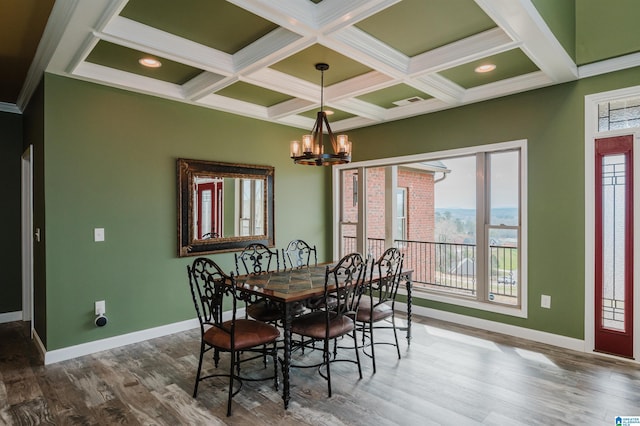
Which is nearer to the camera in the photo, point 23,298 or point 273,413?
point 273,413

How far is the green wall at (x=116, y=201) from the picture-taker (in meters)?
3.46

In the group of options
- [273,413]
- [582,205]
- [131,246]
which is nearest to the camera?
[273,413]

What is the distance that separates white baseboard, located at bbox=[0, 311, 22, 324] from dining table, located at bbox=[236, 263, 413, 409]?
11.5ft

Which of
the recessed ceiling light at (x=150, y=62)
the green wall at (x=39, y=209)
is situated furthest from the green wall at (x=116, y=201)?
the recessed ceiling light at (x=150, y=62)

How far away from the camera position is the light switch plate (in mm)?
3670

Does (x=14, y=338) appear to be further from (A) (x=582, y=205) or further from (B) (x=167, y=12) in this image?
(A) (x=582, y=205)

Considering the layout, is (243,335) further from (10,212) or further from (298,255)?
(10,212)

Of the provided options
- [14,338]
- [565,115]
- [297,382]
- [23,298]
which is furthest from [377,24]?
[23,298]

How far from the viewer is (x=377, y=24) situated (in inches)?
108

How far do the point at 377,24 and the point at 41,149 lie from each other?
3.29 metres

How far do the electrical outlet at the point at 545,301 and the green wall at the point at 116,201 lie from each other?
143 inches

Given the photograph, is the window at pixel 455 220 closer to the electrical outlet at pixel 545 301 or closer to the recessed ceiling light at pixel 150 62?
the electrical outlet at pixel 545 301

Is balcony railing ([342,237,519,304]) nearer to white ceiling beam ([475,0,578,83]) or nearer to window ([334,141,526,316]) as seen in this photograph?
window ([334,141,526,316])

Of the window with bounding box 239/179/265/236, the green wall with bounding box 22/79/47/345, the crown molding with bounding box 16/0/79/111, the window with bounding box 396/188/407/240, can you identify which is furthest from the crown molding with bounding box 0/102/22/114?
the window with bounding box 396/188/407/240
